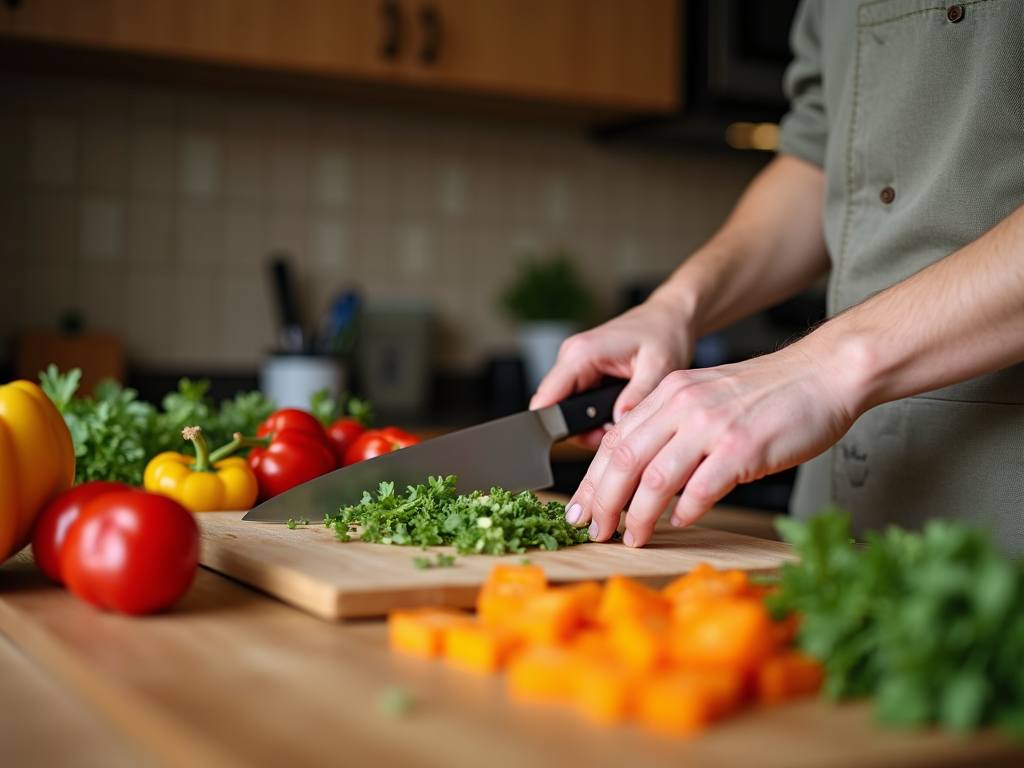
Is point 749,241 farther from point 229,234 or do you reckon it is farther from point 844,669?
point 229,234

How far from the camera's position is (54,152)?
261 cm

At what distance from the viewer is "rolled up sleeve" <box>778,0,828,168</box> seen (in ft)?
4.95

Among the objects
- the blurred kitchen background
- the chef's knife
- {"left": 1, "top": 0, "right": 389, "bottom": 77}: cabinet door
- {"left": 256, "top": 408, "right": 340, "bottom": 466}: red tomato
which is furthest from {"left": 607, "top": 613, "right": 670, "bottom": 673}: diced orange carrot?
{"left": 1, "top": 0, "right": 389, "bottom": 77}: cabinet door

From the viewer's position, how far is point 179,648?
2.26 ft

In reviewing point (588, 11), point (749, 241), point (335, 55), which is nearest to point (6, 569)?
point (749, 241)

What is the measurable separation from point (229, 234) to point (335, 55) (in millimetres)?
576

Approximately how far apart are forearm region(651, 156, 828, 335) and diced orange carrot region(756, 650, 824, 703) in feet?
2.83

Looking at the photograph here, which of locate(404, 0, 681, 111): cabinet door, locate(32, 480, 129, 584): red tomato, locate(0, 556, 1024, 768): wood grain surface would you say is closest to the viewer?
locate(0, 556, 1024, 768): wood grain surface

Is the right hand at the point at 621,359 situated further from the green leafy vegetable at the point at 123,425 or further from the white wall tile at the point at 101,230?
the white wall tile at the point at 101,230

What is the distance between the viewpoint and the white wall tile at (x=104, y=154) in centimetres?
264

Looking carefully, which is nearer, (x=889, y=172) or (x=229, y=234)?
(x=889, y=172)

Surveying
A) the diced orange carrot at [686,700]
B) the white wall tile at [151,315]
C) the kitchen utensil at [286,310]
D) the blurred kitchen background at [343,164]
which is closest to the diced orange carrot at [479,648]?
the diced orange carrot at [686,700]

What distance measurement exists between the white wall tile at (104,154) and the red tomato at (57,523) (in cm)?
198

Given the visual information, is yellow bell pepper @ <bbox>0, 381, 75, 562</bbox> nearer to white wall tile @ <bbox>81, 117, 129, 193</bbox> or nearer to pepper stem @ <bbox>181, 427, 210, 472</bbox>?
pepper stem @ <bbox>181, 427, 210, 472</bbox>
